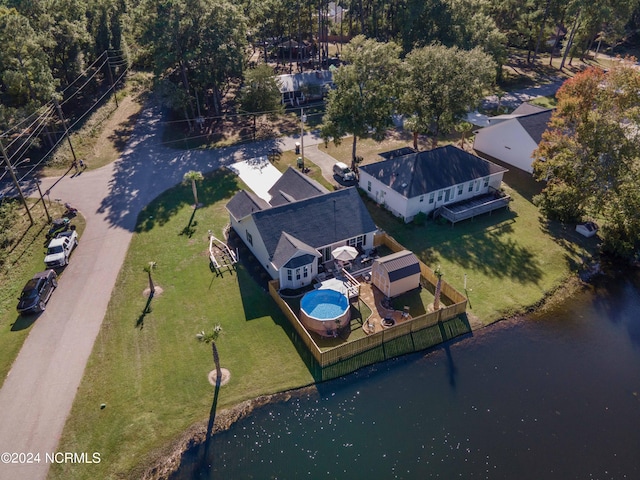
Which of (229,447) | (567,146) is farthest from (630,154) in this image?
(229,447)

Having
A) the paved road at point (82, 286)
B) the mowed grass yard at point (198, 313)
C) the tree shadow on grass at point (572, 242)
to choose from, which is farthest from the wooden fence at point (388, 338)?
the paved road at point (82, 286)

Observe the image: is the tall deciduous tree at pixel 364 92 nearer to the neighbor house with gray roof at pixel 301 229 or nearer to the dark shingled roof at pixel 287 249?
the neighbor house with gray roof at pixel 301 229

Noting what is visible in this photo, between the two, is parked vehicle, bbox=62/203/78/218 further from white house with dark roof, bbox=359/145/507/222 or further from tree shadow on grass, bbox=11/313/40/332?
white house with dark roof, bbox=359/145/507/222

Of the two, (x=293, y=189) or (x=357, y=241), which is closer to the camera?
(x=357, y=241)

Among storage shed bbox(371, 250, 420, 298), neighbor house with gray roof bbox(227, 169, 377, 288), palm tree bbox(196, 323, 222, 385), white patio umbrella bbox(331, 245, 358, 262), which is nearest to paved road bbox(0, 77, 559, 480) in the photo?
palm tree bbox(196, 323, 222, 385)

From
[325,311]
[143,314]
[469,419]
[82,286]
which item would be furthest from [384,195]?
[82,286]

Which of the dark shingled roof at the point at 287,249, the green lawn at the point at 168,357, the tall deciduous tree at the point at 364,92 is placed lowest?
the green lawn at the point at 168,357

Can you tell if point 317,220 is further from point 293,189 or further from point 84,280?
point 84,280

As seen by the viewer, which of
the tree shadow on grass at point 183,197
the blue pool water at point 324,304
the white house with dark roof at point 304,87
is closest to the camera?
the blue pool water at point 324,304

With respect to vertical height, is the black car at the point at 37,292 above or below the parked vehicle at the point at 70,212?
above
